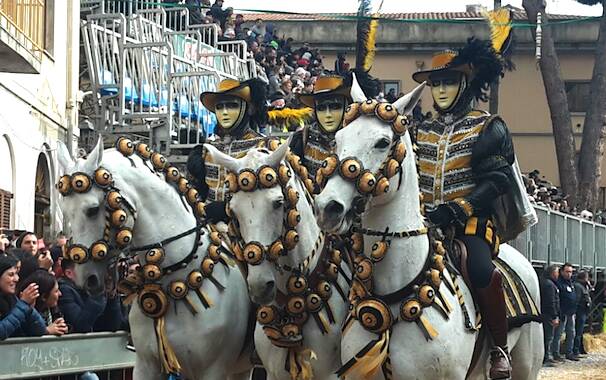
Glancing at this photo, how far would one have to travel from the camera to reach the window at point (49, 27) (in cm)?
1920

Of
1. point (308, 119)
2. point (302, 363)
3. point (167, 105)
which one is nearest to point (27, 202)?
point (167, 105)

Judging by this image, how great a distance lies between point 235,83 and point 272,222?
274 centimetres

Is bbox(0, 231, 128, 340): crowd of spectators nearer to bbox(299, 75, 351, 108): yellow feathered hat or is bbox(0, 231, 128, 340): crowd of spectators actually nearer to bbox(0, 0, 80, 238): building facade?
bbox(299, 75, 351, 108): yellow feathered hat

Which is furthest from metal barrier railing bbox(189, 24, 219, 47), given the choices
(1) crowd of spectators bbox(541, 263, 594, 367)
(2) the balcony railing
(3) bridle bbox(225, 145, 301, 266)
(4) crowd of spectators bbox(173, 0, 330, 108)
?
(3) bridle bbox(225, 145, 301, 266)

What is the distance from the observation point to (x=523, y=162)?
49594 mm

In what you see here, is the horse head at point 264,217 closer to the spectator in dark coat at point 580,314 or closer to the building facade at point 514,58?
the spectator in dark coat at point 580,314

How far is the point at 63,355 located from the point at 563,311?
50.0ft

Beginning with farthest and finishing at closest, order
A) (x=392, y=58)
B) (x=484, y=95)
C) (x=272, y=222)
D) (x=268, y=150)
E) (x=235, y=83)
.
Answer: (x=392, y=58)
(x=235, y=83)
(x=484, y=95)
(x=268, y=150)
(x=272, y=222)

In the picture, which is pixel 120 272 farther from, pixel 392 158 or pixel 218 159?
pixel 392 158

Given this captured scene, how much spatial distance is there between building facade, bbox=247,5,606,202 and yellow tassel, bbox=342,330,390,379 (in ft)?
130

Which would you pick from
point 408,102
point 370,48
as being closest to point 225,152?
point 370,48

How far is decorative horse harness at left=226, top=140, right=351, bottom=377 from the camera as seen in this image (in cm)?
801

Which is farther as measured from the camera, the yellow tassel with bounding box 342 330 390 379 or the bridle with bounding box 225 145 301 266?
the bridle with bounding box 225 145 301 266

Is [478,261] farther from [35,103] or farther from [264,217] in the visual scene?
[35,103]
